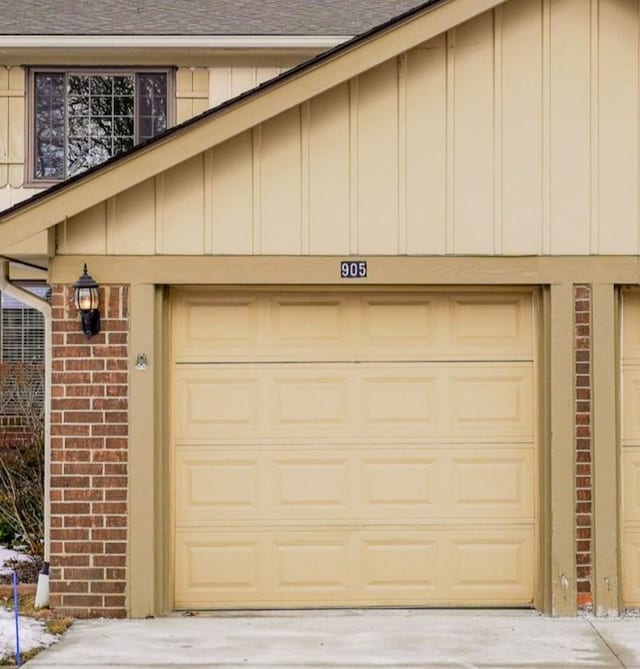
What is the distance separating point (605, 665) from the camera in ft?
24.9

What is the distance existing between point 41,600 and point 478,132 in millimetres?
4701

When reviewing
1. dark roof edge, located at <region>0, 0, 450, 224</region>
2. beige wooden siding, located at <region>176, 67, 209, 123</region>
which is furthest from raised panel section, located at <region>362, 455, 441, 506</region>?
beige wooden siding, located at <region>176, 67, 209, 123</region>

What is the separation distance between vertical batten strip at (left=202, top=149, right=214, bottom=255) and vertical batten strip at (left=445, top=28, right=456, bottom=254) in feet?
5.62

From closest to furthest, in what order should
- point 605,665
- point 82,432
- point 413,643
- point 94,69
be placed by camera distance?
1. point 605,665
2. point 413,643
3. point 82,432
4. point 94,69

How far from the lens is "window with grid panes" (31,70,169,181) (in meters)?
14.6

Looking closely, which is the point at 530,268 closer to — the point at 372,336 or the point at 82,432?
the point at 372,336

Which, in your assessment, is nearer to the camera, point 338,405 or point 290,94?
point 290,94

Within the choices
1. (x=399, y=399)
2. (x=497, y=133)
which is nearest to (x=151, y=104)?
(x=497, y=133)

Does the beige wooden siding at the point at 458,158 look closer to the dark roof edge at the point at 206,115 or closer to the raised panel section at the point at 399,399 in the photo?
the dark roof edge at the point at 206,115

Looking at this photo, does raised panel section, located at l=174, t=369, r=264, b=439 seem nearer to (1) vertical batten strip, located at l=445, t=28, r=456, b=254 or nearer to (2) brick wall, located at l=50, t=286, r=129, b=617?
(2) brick wall, located at l=50, t=286, r=129, b=617

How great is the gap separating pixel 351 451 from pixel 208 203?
2.13m

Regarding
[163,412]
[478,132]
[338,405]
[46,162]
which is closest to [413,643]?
[338,405]

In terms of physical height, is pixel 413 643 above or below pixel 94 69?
below

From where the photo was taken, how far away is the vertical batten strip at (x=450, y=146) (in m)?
8.95
